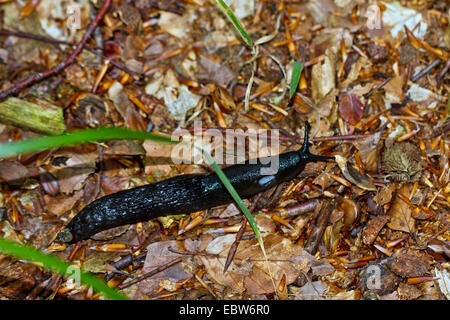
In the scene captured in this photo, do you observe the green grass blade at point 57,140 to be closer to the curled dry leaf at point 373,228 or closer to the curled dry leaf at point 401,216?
the curled dry leaf at point 373,228

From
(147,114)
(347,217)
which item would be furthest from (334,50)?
(147,114)

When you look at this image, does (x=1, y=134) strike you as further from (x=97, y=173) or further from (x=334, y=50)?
(x=334, y=50)

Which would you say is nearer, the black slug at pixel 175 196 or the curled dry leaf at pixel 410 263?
the curled dry leaf at pixel 410 263

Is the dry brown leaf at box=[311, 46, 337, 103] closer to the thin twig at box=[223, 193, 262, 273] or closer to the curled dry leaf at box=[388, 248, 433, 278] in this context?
the thin twig at box=[223, 193, 262, 273]

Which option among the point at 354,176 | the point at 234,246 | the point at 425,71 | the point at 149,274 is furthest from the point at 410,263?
the point at 149,274

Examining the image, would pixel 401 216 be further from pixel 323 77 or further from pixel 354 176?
pixel 323 77

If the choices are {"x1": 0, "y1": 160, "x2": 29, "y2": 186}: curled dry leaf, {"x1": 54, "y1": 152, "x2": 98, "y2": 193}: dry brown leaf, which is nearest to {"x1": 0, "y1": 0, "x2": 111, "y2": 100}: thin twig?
{"x1": 0, "y1": 160, "x2": 29, "y2": 186}: curled dry leaf

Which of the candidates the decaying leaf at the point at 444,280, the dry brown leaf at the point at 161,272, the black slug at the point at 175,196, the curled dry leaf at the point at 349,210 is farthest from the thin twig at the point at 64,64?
the decaying leaf at the point at 444,280
